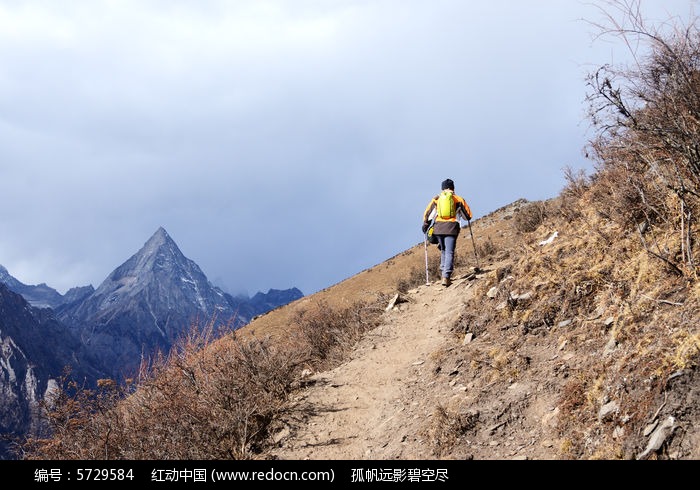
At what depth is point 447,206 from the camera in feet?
39.5

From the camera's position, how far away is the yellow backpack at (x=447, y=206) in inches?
474

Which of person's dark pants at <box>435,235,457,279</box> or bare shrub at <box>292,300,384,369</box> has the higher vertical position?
person's dark pants at <box>435,235,457,279</box>

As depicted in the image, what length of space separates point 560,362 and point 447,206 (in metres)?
6.63

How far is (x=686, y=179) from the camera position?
21.3 feet

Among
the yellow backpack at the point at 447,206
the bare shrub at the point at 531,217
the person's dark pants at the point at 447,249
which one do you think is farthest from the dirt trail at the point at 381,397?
the bare shrub at the point at 531,217

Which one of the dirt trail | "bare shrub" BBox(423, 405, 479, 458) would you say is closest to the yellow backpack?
the dirt trail

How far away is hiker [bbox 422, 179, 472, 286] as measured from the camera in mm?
11995

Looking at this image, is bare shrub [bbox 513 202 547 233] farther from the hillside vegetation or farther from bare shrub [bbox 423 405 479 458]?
bare shrub [bbox 423 405 479 458]

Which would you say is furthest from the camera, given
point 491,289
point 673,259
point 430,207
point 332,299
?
point 332,299

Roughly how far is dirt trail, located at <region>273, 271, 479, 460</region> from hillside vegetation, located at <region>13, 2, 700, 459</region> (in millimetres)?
102
